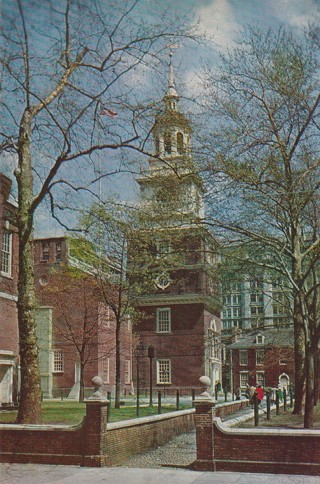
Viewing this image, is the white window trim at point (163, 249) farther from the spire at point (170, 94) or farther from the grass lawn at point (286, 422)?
the grass lawn at point (286, 422)

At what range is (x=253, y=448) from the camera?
968cm

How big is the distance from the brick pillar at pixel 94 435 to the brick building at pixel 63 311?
9405 millimetres

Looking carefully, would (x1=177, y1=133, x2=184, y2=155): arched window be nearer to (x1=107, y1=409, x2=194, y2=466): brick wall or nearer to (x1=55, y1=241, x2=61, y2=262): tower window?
(x1=107, y1=409, x2=194, y2=466): brick wall

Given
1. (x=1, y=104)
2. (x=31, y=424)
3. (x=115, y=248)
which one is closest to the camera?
(x=31, y=424)

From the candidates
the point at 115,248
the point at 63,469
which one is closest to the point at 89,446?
the point at 63,469

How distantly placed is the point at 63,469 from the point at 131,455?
1.97 meters

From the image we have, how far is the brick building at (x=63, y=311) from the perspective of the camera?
66.6ft

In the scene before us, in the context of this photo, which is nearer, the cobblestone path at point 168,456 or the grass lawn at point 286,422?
the cobblestone path at point 168,456

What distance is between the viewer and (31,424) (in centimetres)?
1082

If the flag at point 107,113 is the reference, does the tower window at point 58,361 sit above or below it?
below

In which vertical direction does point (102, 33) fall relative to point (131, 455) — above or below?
above

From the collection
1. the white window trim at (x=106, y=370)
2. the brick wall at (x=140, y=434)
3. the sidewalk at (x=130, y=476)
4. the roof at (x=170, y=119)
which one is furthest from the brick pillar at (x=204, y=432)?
the white window trim at (x=106, y=370)

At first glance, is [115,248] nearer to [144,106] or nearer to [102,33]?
[144,106]

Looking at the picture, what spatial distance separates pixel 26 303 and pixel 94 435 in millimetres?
3028
